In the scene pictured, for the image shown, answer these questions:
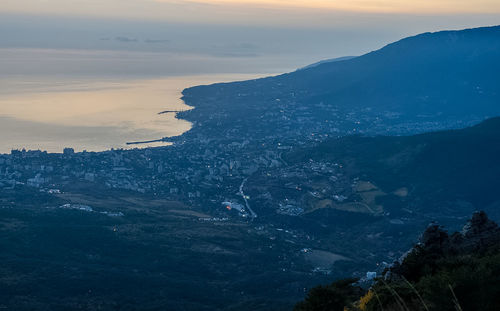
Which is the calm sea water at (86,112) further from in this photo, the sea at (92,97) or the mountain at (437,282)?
the mountain at (437,282)

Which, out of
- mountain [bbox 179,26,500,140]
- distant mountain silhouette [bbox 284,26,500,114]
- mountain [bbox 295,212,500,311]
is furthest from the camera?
distant mountain silhouette [bbox 284,26,500,114]

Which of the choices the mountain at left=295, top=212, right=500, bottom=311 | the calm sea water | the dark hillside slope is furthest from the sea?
the mountain at left=295, top=212, right=500, bottom=311

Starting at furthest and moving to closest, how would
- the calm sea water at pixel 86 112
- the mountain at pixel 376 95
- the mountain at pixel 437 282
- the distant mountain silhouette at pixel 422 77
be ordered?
the distant mountain silhouette at pixel 422 77, the mountain at pixel 376 95, the calm sea water at pixel 86 112, the mountain at pixel 437 282

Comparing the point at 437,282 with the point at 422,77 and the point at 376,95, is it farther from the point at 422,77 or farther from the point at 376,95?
the point at 422,77

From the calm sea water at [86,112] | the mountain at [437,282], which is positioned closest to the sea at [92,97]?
the calm sea water at [86,112]

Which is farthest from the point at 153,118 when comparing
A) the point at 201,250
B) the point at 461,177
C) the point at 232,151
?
the point at 201,250

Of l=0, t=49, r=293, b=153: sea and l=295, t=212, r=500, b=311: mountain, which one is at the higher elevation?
l=0, t=49, r=293, b=153: sea

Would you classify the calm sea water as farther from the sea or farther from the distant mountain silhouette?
the distant mountain silhouette

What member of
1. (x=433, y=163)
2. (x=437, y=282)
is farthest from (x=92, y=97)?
(x=437, y=282)
